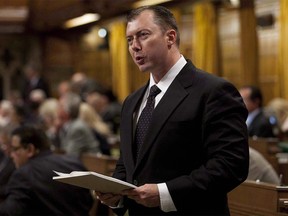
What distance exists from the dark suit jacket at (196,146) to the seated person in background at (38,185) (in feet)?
6.78

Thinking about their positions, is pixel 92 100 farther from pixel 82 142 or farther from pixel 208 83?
pixel 208 83

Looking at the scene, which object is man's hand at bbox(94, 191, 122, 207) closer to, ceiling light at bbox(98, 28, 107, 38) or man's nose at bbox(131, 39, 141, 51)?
man's nose at bbox(131, 39, 141, 51)

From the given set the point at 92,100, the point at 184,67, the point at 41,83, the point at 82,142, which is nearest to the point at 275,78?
the point at 92,100

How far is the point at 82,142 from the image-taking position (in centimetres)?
866

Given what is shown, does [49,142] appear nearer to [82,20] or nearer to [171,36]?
[171,36]

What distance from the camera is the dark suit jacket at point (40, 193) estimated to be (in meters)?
4.94

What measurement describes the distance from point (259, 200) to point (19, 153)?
1.86m

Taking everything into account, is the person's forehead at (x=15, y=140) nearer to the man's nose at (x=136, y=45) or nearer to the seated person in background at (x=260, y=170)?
the seated person in background at (x=260, y=170)

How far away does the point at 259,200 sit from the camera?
173 inches

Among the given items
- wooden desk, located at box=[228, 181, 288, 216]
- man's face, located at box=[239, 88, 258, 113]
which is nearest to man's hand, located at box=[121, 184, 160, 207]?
wooden desk, located at box=[228, 181, 288, 216]

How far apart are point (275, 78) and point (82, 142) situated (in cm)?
484

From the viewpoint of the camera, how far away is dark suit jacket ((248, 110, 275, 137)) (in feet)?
27.9

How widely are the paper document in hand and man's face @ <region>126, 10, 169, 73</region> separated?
0.48 meters

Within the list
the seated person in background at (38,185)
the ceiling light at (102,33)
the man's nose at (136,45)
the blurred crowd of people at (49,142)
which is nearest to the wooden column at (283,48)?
the blurred crowd of people at (49,142)
